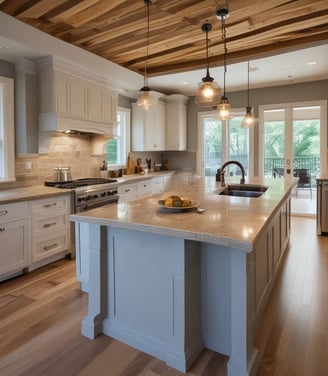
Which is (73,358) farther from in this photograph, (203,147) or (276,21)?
(203,147)

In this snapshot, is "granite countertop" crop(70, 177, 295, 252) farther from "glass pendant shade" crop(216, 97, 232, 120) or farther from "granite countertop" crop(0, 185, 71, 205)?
"granite countertop" crop(0, 185, 71, 205)

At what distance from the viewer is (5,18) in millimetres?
3102

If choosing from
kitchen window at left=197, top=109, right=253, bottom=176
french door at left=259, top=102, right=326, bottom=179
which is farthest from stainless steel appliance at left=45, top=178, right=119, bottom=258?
french door at left=259, top=102, right=326, bottom=179

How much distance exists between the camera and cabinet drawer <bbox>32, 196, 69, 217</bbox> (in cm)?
338

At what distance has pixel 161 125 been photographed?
6504mm

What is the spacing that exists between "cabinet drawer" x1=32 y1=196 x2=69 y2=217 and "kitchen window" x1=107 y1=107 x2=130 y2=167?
2258 mm

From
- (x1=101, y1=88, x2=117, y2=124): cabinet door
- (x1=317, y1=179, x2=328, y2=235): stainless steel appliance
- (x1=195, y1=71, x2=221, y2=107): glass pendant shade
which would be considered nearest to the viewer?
(x1=195, y1=71, x2=221, y2=107): glass pendant shade

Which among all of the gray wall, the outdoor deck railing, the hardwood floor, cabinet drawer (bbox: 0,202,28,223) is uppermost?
the gray wall

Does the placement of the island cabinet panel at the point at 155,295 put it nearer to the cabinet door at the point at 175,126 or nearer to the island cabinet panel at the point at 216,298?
the island cabinet panel at the point at 216,298

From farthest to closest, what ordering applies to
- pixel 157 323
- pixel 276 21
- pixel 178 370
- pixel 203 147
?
pixel 203 147
pixel 276 21
pixel 157 323
pixel 178 370

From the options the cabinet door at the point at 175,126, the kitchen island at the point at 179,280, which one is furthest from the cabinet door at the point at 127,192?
the kitchen island at the point at 179,280

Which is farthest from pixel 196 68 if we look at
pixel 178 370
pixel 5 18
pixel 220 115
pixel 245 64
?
pixel 178 370

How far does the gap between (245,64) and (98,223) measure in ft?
12.8

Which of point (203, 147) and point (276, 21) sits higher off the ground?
point (276, 21)
